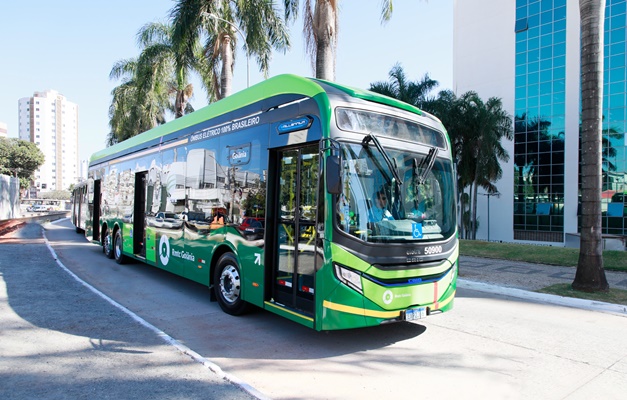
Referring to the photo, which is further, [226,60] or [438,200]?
[226,60]

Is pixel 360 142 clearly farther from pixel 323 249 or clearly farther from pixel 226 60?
pixel 226 60

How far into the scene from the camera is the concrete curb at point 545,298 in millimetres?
7984

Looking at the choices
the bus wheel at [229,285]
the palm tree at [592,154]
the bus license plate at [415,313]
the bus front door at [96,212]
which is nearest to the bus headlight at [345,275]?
the bus license plate at [415,313]

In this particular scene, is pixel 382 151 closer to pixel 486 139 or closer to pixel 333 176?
pixel 333 176

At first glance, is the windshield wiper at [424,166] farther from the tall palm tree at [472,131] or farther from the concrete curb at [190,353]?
the tall palm tree at [472,131]

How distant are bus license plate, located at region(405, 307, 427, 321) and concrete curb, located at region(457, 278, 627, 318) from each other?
4.73 metres

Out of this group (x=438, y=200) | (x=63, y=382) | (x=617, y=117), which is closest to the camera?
(x=63, y=382)

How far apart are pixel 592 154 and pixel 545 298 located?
336cm

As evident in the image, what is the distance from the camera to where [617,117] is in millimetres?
33688

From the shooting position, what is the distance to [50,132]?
495 feet

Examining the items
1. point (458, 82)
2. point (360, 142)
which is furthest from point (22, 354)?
point (458, 82)

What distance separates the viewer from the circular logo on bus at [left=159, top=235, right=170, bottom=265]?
362 inches

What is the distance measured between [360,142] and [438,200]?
5.21 feet

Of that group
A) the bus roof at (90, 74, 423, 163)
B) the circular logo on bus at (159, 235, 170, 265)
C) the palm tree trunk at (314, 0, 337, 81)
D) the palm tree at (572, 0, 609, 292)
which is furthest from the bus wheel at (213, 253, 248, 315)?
the palm tree trunk at (314, 0, 337, 81)
